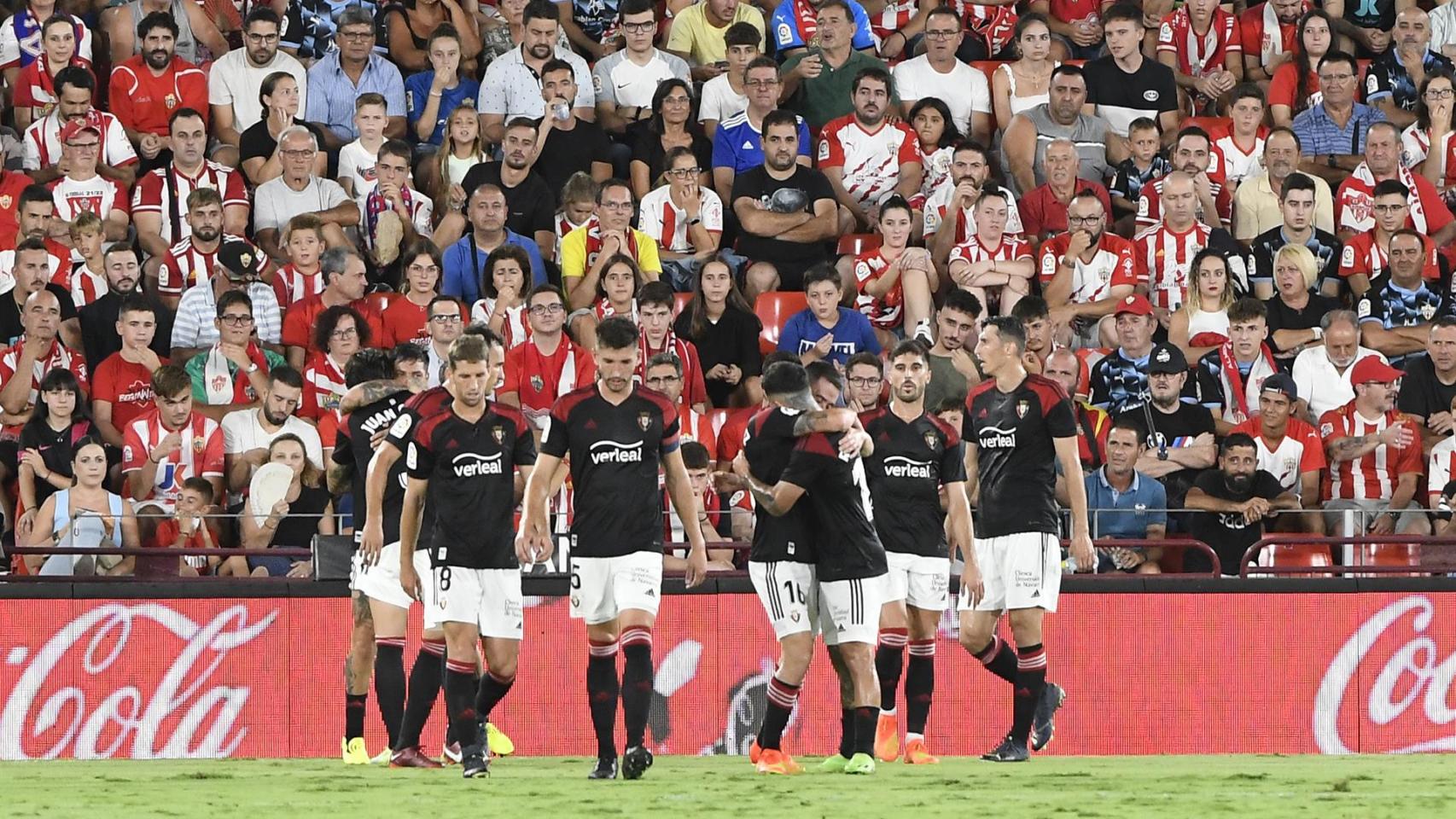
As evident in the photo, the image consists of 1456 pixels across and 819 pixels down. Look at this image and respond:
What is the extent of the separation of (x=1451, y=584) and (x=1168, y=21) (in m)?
7.65

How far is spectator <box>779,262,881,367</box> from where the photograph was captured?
1620 centimetres

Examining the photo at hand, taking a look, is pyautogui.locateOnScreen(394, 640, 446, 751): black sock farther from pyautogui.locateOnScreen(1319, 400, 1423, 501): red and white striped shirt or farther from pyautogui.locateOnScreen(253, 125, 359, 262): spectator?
pyautogui.locateOnScreen(1319, 400, 1423, 501): red and white striped shirt

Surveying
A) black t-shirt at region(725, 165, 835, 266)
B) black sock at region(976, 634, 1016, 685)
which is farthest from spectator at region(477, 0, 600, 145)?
black sock at region(976, 634, 1016, 685)

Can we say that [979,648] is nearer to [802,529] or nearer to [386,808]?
[802,529]

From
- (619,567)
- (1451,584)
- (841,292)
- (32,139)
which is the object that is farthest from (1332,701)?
(32,139)

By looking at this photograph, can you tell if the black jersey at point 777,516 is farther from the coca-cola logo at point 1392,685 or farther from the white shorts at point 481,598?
the coca-cola logo at point 1392,685

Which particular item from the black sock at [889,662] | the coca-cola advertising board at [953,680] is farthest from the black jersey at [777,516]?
the coca-cola advertising board at [953,680]

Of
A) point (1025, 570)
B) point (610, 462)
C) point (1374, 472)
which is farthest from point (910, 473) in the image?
point (1374, 472)

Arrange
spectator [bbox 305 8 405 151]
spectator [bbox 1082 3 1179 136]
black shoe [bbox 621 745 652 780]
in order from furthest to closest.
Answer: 1. spectator [bbox 1082 3 1179 136]
2. spectator [bbox 305 8 405 151]
3. black shoe [bbox 621 745 652 780]

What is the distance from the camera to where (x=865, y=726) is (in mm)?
10852

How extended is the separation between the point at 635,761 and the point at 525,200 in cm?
804

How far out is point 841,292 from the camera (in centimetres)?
1670

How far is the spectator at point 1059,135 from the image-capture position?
59.9ft

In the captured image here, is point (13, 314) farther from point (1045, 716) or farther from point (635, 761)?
point (1045, 716)
